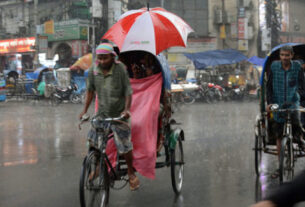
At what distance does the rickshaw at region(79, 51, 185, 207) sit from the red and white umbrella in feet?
0.67

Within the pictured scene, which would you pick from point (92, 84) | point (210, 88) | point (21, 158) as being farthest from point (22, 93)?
point (92, 84)

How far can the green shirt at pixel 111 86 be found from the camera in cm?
433

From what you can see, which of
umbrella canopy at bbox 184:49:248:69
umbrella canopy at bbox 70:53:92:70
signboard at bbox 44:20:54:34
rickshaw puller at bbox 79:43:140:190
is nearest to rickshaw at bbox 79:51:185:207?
rickshaw puller at bbox 79:43:140:190

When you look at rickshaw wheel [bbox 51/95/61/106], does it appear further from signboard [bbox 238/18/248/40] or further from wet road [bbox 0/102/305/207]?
signboard [bbox 238/18/248/40]

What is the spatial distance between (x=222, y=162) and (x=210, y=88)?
16.6 m

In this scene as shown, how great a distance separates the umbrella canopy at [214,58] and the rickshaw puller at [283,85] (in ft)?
61.4

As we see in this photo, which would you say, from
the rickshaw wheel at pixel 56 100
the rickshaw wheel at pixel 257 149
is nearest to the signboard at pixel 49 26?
the rickshaw wheel at pixel 56 100

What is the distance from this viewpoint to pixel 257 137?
580cm

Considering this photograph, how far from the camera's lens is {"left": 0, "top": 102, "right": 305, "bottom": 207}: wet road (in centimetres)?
486

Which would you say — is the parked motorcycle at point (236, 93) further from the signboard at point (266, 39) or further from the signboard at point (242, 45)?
the signboard at point (266, 39)

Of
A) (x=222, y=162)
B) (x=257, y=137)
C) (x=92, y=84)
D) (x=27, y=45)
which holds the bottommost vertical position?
(x=222, y=162)

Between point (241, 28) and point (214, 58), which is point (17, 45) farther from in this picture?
point (214, 58)

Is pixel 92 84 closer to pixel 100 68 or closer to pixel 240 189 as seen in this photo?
pixel 100 68

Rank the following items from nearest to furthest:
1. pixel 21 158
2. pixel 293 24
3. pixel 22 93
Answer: pixel 21 158
pixel 22 93
pixel 293 24
